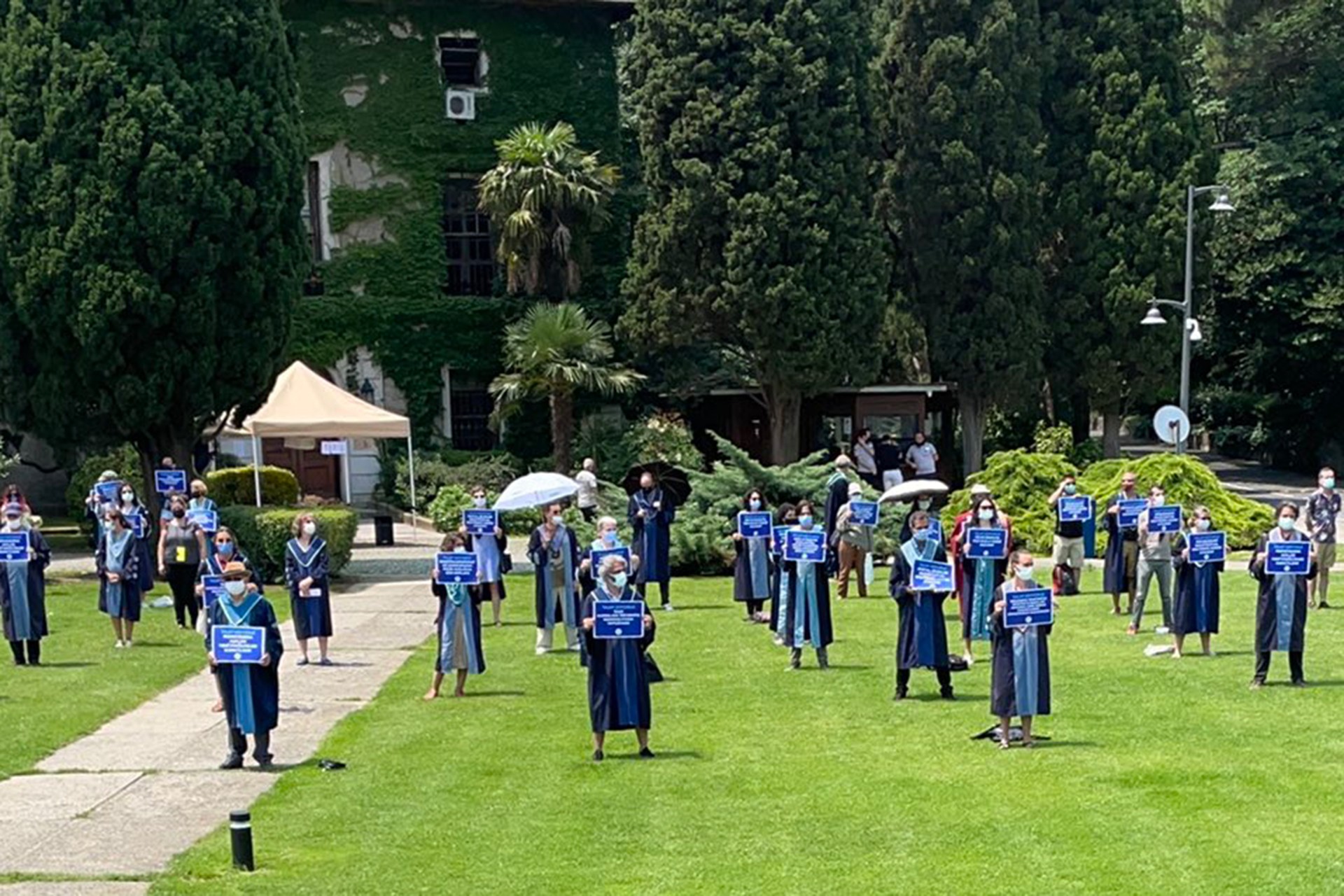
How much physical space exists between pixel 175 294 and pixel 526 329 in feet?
38.6

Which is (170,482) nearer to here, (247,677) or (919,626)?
(247,677)

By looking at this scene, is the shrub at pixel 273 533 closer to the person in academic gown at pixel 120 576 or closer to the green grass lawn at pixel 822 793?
the person in academic gown at pixel 120 576

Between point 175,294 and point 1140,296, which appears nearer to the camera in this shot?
point 175,294

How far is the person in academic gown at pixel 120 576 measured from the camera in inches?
843

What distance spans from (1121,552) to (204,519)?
11.7m

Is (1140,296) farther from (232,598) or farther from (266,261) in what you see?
(232,598)

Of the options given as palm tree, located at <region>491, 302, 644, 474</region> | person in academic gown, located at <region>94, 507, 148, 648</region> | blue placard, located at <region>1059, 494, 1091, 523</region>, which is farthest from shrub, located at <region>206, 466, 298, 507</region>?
blue placard, located at <region>1059, 494, 1091, 523</region>

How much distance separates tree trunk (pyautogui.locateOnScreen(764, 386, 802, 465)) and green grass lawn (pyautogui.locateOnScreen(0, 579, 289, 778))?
14947 mm

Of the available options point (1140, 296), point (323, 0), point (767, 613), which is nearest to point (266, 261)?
point (767, 613)

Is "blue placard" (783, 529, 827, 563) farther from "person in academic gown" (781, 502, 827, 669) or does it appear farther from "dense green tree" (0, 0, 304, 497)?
"dense green tree" (0, 0, 304, 497)

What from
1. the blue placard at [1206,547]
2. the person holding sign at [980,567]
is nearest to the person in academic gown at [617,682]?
the person holding sign at [980,567]

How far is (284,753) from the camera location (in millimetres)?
15445

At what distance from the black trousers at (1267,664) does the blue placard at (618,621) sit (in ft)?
21.1

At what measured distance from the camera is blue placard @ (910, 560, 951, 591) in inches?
661
